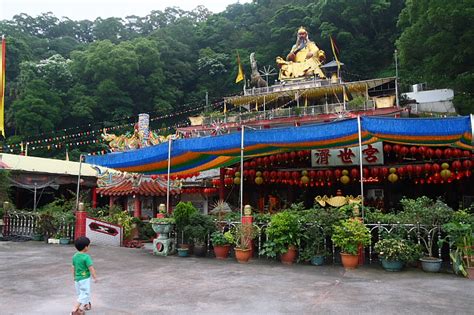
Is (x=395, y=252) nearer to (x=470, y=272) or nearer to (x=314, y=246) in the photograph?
(x=470, y=272)

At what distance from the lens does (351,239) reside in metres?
8.66

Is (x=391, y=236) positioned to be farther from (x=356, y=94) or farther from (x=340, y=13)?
(x=340, y=13)

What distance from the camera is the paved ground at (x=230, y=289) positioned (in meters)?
5.85

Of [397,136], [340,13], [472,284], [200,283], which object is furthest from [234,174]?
[340,13]

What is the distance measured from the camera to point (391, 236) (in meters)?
8.70

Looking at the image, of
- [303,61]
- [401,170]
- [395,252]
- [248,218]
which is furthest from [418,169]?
[303,61]

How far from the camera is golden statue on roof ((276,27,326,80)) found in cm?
3622

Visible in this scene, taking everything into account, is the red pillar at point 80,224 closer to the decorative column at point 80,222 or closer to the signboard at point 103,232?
the decorative column at point 80,222

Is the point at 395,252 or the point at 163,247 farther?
the point at 163,247

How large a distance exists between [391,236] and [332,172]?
598 cm

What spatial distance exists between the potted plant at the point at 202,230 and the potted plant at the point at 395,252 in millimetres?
4313

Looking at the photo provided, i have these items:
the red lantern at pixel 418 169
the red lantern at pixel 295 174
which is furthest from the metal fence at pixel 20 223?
the red lantern at pixel 418 169

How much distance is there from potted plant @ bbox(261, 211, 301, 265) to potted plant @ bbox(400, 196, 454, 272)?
2448 millimetres

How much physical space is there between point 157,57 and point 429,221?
1748 inches
